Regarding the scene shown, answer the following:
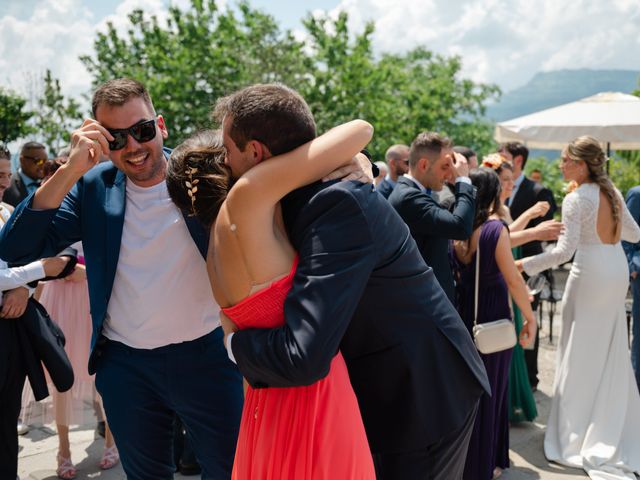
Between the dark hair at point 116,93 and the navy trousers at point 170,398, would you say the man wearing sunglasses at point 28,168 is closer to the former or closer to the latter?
the dark hair at point 116,93

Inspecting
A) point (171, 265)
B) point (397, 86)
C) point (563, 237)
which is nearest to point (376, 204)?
point (171, 265)

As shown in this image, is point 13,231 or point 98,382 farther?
point 98,382

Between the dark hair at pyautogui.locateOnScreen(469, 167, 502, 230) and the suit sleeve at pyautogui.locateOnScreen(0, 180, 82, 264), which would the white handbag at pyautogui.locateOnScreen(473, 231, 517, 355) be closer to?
the dark hair at pyautogui.locateOnScreen(469, 167, 502, 230)

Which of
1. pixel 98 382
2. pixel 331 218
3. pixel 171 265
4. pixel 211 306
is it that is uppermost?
pixel 331 218

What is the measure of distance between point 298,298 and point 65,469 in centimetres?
355

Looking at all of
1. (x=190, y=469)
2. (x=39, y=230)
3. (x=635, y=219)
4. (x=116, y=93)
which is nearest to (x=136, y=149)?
(x=116, y=93)

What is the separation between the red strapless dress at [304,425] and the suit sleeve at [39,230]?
1.18m

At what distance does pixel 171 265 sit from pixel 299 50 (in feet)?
56.4

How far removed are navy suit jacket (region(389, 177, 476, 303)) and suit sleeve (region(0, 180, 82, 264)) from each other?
1.98 metres

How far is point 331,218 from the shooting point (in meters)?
1.80

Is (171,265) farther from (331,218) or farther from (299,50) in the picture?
(299,50)

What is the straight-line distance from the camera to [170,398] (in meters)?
2.92

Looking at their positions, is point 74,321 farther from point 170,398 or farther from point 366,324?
point 366,324

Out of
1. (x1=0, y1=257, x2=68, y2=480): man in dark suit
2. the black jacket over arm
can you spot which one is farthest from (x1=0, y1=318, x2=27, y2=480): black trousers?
the black jacket over arm
